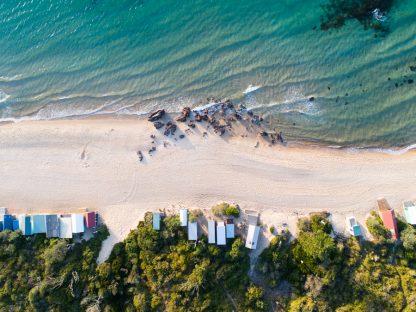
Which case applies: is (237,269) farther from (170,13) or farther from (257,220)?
(170,13)

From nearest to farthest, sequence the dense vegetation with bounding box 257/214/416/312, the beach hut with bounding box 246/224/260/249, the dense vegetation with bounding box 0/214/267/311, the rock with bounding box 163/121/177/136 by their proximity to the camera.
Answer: the dense vegetation with bounding box 257/214/416/312 → the dense vegetation with bounding box 0/214/267/311 → the beach hut with bounding box 246/224/260/249 → the rock with bounding box 163/121/177/136

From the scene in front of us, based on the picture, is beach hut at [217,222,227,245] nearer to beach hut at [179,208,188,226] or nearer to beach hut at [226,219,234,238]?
beach hut at [226,219,234,238]

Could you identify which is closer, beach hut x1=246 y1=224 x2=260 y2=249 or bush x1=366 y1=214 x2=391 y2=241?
bush x1=366 y1=214 x2=391 y2=241

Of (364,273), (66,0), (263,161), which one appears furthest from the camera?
(66,0)

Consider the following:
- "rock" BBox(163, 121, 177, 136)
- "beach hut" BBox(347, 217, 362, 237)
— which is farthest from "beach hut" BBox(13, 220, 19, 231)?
"beach hut" BBox(347, 217, 362, 237)

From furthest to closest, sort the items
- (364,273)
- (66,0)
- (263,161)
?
(66,0) < (263,161) < (364,273)

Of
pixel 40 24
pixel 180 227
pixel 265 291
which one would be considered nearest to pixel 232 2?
pixel 40 24
